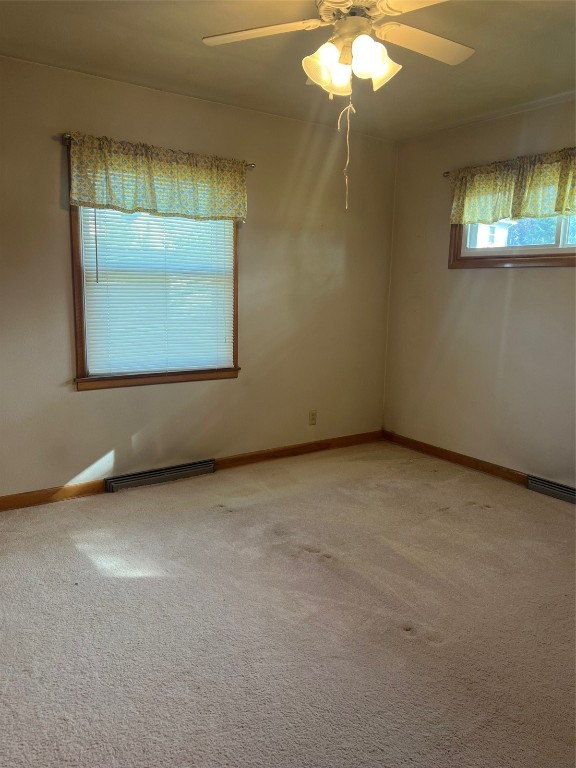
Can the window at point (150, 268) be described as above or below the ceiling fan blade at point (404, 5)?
below

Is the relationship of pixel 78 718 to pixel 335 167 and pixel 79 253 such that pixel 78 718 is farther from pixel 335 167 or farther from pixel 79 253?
pixel 335 167

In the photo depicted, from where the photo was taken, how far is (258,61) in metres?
2.87

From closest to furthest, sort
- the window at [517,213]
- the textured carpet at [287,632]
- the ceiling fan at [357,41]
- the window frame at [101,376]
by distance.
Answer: the textured carpet at [287,632]
the ceiling fan at [357,41]
the window frame at [101,376]
the window at [517,213]

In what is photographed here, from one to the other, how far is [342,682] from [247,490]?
1.84 metres

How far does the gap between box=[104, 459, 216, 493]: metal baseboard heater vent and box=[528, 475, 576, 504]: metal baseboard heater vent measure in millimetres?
2245

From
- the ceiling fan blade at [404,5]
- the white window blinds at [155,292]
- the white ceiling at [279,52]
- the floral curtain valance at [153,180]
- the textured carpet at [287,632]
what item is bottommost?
the textured carpet at [287,632]

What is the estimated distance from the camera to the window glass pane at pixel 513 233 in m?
3.52

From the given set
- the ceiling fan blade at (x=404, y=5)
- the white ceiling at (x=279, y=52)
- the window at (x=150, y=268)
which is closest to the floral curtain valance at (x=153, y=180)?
the window at (x=150, y=268)

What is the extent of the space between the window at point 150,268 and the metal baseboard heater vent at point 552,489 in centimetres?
228

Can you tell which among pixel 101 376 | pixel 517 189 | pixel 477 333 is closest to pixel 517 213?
pixel 517 189

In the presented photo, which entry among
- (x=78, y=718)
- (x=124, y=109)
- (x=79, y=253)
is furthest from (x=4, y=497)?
(x=124, y=109)

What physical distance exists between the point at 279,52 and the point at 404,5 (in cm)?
105

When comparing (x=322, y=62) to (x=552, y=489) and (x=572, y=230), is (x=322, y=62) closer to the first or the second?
(x=572, y=230)

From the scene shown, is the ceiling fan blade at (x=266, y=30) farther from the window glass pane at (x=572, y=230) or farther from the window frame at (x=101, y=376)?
the window glass pane at (x=572, y=230)
